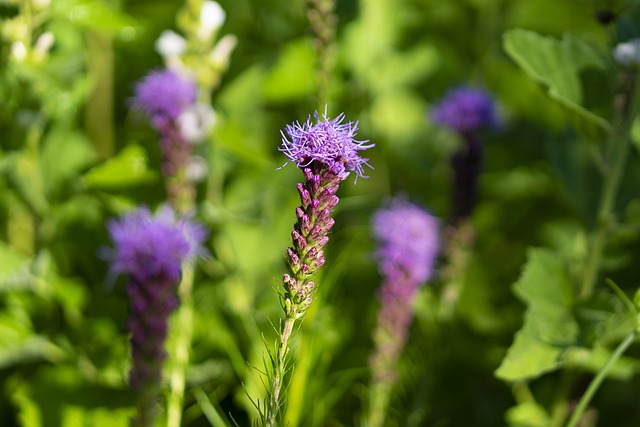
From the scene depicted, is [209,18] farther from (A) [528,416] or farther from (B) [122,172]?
(A) [528,416]

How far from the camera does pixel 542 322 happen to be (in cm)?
200

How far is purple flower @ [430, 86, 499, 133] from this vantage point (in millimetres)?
2648

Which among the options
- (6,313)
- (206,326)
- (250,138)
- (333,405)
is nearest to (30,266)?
(6,313)

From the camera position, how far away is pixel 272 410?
141 cm

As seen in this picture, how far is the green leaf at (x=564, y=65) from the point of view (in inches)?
77.6

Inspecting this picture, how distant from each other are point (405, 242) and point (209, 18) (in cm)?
93

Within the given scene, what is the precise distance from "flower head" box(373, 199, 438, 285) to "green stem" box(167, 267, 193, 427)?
1.86ft

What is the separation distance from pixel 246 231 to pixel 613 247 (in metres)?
1.20

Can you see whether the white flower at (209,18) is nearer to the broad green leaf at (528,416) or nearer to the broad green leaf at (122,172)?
the broad green leaf at (122,172)

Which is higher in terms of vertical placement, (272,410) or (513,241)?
(513,241)

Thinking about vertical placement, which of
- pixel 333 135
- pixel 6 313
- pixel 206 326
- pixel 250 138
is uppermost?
pixel 250 138

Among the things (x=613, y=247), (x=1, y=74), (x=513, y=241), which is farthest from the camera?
(x=513, y=241)

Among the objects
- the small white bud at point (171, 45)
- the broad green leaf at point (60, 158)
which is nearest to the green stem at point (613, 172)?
the small white bud at point (171, 45)

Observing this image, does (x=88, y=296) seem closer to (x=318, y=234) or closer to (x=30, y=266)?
(x=30, y=266)
